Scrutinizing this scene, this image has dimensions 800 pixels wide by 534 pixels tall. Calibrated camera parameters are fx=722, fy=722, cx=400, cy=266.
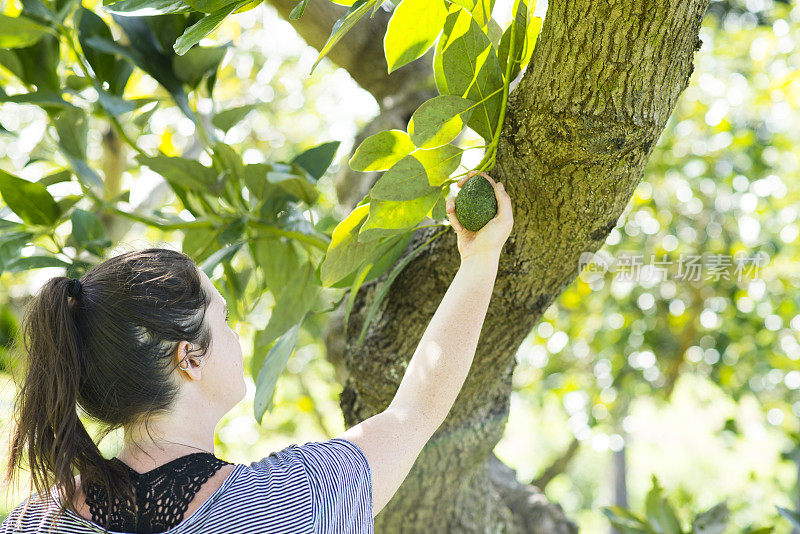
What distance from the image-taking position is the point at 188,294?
791 mm

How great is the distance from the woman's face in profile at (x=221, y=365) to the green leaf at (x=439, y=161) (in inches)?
11.3

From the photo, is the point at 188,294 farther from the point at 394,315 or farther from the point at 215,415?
the point at 394,315

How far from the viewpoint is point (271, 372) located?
0.99 m

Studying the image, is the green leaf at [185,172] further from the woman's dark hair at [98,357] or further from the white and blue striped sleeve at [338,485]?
the white and blue striped sleeve at [338,485]

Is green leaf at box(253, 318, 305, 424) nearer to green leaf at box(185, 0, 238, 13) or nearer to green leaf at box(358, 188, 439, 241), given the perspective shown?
green leaf at box(358, 188, 439, 241)

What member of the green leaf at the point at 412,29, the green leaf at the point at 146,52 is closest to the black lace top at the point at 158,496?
the green leaf at the point at 412,29

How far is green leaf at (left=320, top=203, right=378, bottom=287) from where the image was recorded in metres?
0.85

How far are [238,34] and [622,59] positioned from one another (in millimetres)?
2448

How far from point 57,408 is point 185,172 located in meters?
0.47

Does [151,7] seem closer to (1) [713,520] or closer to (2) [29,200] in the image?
(2) [29,200]

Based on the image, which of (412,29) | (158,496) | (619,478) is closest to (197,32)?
(412,29)

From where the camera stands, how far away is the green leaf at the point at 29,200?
1.02 metres

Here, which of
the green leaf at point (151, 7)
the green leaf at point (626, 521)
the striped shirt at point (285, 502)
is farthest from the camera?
the green leaf at point (626, 521)

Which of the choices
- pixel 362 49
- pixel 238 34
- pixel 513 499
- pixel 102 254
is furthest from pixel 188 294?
pixel 238 34
